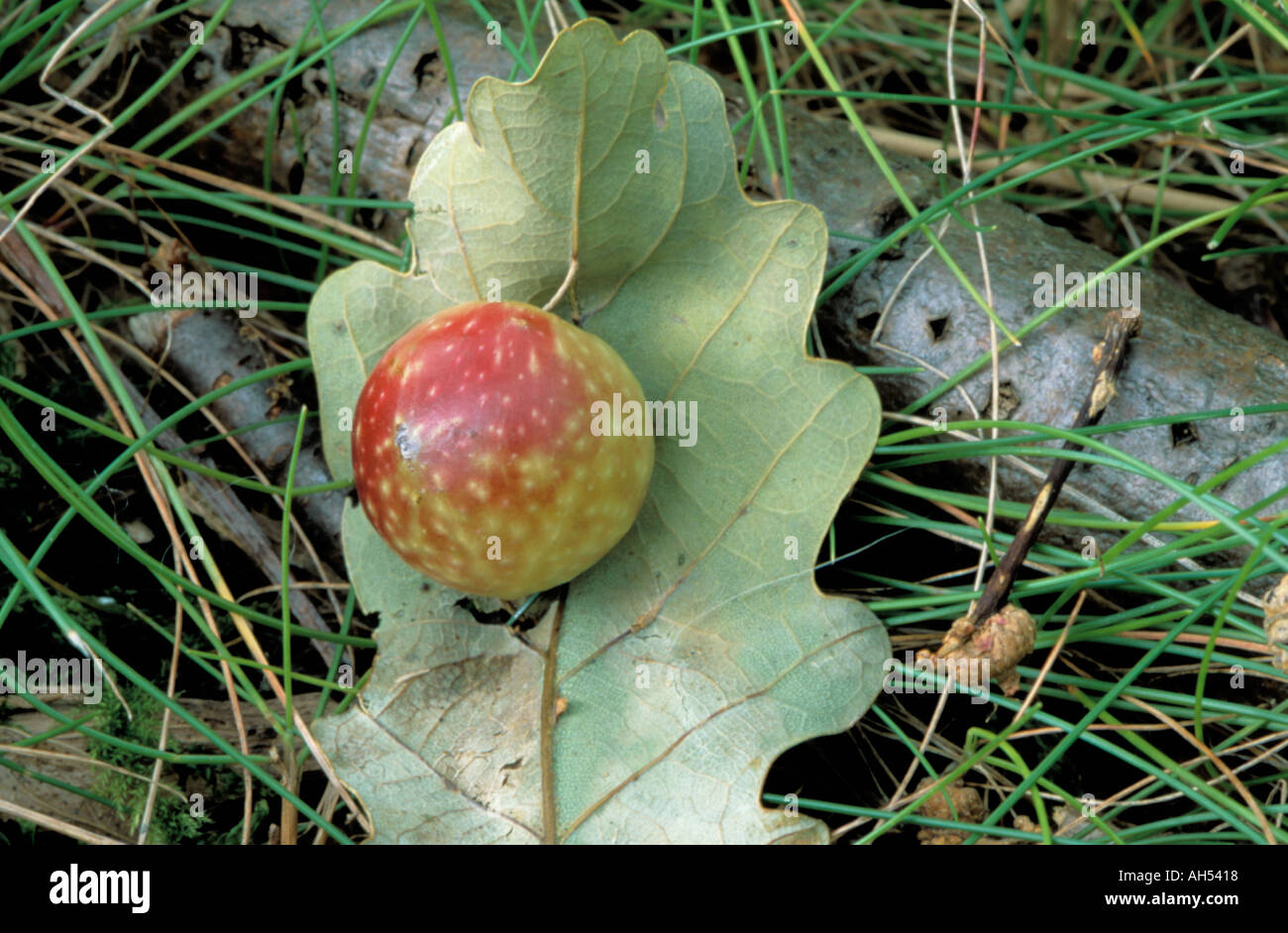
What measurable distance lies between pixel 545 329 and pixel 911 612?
31.3 inches

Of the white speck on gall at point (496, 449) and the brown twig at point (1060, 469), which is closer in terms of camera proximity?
the white speck on gall at point (496, 449)

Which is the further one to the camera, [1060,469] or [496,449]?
[1060,469]

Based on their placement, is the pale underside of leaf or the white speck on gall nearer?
the white speck on gall

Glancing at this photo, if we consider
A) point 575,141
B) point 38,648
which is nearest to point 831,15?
point 575,141

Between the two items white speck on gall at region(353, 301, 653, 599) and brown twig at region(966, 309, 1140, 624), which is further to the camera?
brown twig at region(966, 309, 1140, 624)

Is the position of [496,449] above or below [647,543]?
above

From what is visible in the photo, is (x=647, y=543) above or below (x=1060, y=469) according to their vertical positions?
below

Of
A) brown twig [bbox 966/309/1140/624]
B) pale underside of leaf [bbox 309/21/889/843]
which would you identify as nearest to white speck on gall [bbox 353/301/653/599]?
pale underside of leaf [bbox 309/21/889/843]

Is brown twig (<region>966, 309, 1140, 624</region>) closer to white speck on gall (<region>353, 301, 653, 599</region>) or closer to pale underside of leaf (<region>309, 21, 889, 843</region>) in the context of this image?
pale underside of leaf (<region>309, 21, 889, 843</region>)

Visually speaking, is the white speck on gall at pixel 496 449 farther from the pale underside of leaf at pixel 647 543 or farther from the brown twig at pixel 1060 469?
the brown twig at pixel 1060 469

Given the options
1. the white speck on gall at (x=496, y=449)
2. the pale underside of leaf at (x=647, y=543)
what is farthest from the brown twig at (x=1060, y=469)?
the white speck on gall at (x=496, y=449)

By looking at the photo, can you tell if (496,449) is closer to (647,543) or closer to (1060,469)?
(647,543)

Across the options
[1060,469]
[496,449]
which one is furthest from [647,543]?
[1060,469]
